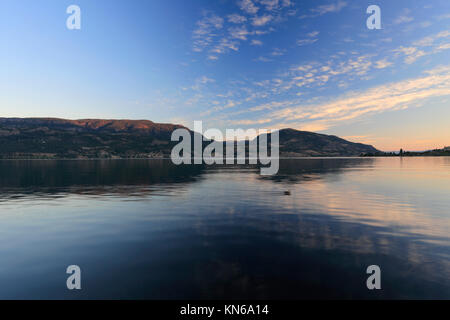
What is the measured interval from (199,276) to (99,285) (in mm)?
4870

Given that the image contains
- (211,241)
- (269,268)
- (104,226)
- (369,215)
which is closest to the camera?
(269,268)

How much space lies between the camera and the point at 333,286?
11.2 m

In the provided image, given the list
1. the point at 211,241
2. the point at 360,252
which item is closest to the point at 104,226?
the point at 211,241

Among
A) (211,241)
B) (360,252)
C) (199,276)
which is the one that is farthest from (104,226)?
(360,252)

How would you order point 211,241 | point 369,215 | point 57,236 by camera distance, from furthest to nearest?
point 369,215, point 57,236, point 211,241

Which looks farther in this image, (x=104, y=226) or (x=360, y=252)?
(x=104, y=226)

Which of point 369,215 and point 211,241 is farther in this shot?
point 369,215

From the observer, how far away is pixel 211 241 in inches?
701
